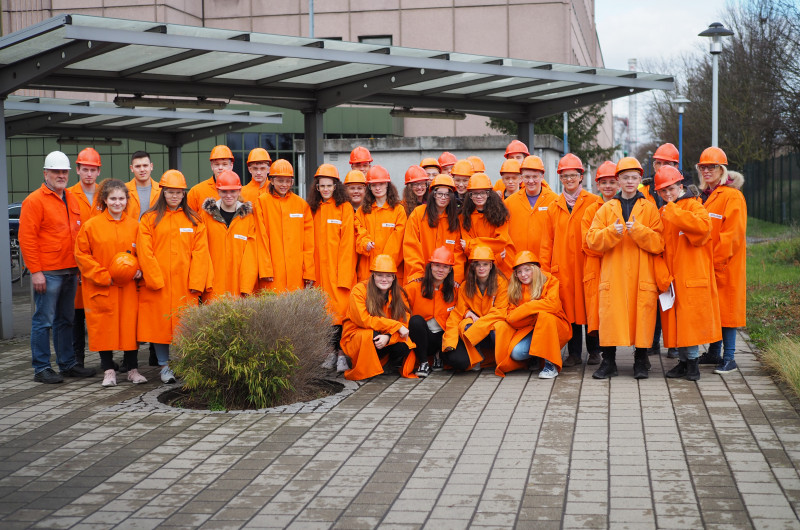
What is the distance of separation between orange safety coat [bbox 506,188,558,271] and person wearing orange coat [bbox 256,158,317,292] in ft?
6.67

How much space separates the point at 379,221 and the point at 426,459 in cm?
377

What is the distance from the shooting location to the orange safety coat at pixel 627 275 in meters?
8.01

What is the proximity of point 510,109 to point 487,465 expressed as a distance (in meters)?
10.1

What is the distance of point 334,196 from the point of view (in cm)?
912

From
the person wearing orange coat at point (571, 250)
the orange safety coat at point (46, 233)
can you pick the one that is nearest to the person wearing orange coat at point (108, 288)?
the orange safety coat at point (46, 233)

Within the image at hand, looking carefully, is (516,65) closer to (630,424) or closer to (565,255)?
(565,255)

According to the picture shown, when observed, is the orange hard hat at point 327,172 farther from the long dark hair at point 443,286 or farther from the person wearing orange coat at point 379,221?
the long dark hair at point 443,286

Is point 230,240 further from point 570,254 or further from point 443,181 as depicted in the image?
point 570,254

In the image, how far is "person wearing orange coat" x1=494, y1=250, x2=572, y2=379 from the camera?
838cm

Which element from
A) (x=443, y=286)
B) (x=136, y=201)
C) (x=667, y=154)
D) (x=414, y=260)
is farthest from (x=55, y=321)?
(x=667, y=154)

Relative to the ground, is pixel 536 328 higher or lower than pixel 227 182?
lower

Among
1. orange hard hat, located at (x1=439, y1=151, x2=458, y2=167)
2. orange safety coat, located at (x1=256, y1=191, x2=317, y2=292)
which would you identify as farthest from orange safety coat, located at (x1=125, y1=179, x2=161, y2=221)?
orange hard hat, located at (x1=439, y1=151, x2=458, y2=167)

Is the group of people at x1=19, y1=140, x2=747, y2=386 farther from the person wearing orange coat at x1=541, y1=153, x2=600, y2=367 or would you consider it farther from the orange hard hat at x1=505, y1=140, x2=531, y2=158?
the orange hard hat at x1=505, y1=140, x2=531, y2=158

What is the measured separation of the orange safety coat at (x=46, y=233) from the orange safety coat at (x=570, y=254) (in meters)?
4.60
